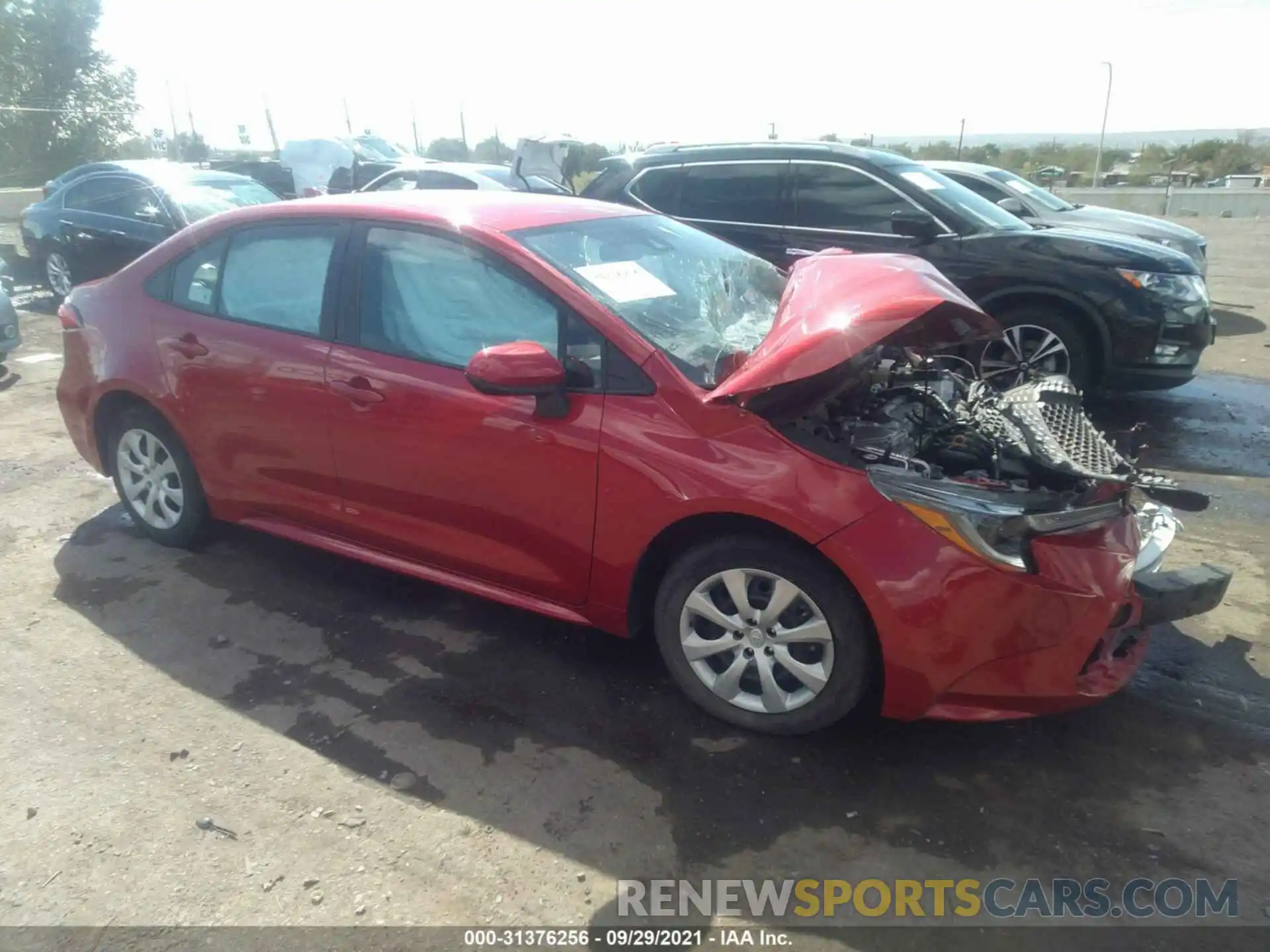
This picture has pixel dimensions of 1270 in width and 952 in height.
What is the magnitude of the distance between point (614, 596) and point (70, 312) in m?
3.28

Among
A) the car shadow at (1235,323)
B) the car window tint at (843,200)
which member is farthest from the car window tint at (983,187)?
the car window tint at (843,200)

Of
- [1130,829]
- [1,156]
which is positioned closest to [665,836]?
[1130,829]

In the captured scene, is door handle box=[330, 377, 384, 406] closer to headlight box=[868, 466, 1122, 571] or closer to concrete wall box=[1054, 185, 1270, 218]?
headlight box=[868, 466, 1122, 571]

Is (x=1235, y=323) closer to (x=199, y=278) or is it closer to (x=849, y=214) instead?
(x=849, y=214)

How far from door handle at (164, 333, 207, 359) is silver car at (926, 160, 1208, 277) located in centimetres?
769

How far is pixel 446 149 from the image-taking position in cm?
4122

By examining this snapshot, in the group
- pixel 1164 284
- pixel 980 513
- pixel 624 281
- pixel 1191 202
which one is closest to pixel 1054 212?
pixel 1164 284

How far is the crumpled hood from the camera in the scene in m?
2.76

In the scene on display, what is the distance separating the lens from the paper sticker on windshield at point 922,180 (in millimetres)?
6676

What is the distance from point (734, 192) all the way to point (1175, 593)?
5.03 metres

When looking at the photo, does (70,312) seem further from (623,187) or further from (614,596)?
(623,187)

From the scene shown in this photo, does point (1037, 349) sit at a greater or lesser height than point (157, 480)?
greater

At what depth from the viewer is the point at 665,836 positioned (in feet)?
8.54

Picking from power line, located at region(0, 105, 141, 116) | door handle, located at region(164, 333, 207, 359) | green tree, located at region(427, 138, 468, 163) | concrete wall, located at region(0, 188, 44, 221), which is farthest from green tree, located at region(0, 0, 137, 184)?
door handle, located at region(164, 333, 207, 359)
